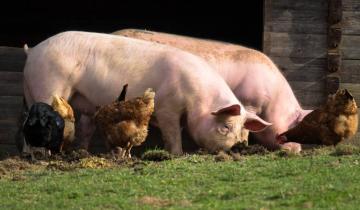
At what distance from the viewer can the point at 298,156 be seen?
1035 cm

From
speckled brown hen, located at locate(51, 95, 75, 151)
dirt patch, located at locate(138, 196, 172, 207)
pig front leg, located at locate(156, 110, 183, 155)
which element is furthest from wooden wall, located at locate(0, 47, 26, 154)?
dirt patch, located at locate(138, 196, 172, 207)

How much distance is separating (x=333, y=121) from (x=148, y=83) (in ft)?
6.82

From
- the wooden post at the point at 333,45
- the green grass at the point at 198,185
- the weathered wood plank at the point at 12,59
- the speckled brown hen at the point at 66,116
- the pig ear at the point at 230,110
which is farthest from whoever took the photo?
the weathered wood plank at the point at 12,59

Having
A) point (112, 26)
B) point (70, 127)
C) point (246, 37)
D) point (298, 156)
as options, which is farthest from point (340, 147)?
point (112, 26)

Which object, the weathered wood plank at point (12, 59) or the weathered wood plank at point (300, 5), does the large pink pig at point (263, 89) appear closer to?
the weathered wood plank at point (300, 5)

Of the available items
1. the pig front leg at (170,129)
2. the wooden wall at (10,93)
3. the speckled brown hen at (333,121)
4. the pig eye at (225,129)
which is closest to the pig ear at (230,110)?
the pig eye at (225,129)

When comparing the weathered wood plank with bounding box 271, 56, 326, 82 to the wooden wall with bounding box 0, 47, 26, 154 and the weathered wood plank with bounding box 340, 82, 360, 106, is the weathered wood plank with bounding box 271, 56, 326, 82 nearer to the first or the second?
the weathered wood plank with bounding box 340, 82, 360, 106

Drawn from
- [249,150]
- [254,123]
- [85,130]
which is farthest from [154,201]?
[85,130]

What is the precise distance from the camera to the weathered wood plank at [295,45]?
42.2 ft

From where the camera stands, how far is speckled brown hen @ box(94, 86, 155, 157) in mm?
10672

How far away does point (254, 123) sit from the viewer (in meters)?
11.8

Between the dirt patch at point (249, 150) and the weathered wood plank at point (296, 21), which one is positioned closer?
the dirt patch at point (249, 150)

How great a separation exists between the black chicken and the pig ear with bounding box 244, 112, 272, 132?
2131mm

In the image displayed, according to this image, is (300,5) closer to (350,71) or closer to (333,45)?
(333,45)
